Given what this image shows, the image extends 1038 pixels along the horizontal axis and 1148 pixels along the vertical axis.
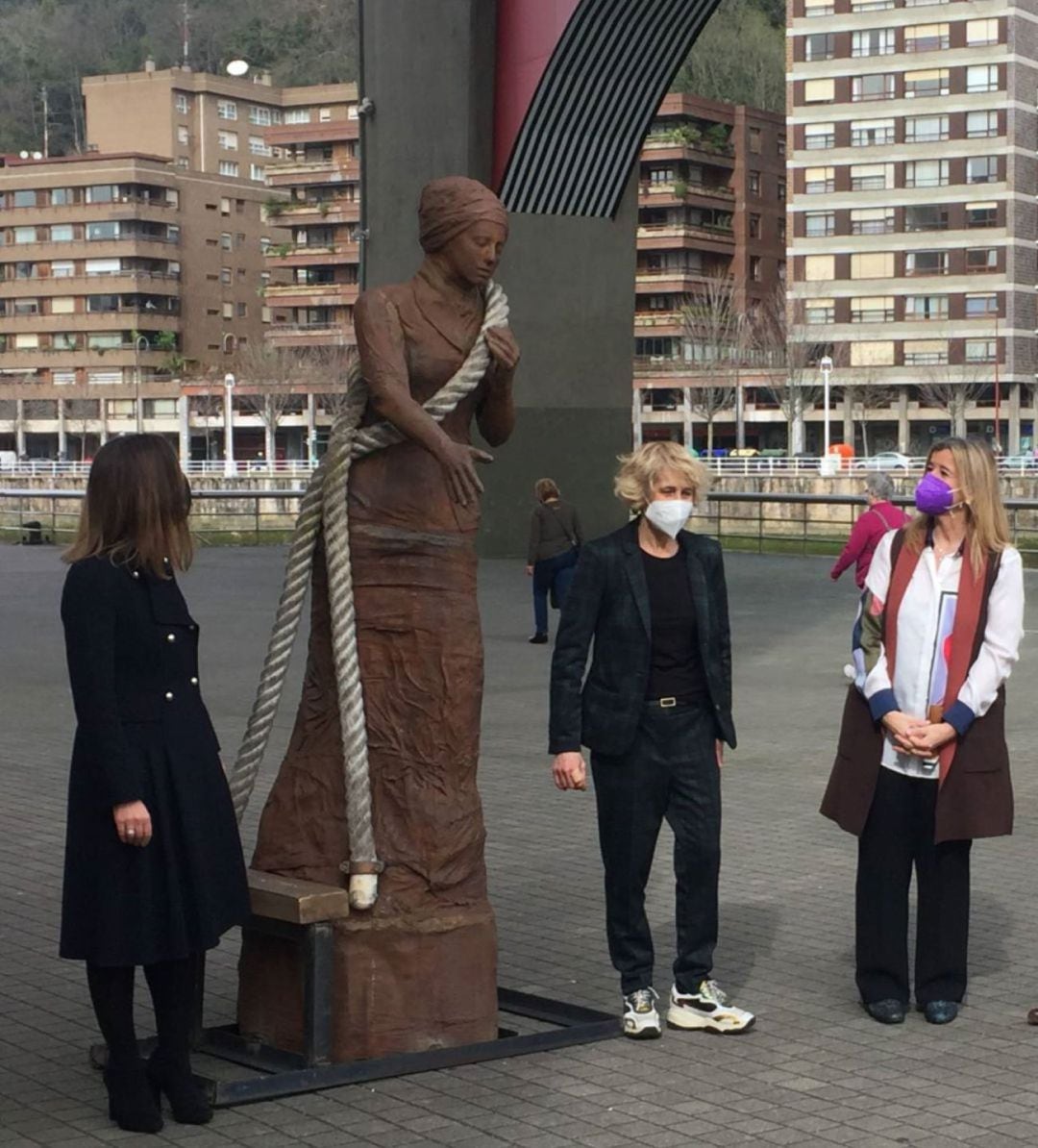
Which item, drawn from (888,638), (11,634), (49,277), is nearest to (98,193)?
(49,277)

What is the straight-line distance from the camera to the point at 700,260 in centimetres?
10156

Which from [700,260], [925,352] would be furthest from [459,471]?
[700,260]

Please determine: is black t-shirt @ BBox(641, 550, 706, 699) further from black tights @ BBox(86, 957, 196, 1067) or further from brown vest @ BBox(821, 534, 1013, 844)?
black tights @ BBox(86, 957, 196, 1067)

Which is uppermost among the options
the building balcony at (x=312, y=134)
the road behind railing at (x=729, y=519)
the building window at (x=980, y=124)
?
the building balcony at (x=312, y=134)

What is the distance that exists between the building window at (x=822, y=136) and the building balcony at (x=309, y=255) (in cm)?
2455

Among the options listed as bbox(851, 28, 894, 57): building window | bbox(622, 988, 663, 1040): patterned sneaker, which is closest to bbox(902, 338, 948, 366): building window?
bbox(851, 28, 894, 57): building window

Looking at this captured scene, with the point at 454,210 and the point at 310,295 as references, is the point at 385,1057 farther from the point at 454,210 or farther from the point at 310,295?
the point at 310,295

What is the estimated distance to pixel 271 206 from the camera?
110438mm

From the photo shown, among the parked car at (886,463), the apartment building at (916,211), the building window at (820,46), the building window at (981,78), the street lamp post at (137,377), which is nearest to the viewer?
the parked car at (886,463)

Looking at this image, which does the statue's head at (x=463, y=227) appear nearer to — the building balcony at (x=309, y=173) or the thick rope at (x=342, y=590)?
the thick rope at (x=342, y=590)

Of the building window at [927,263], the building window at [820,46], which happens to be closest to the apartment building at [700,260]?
the building window at [927,263]

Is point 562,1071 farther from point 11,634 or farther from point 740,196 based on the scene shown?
point 740,196

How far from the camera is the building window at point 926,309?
295ft

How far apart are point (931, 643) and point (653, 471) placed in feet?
3.39
